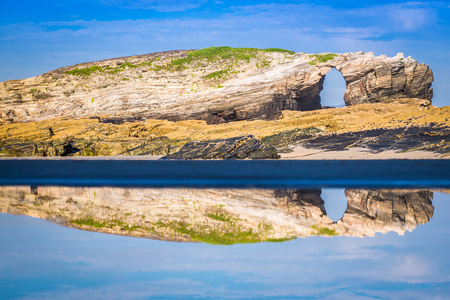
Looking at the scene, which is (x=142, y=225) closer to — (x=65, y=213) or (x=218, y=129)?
(x=65, y=213)

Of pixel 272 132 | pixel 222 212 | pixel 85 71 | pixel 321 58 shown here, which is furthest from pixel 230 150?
pixel 85 71

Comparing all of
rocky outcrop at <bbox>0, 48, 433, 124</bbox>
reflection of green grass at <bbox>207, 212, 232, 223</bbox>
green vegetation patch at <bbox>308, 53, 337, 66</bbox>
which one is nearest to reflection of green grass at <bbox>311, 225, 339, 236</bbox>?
reflection of green grass at <bbox>207, 212, 232, 223</bbox>

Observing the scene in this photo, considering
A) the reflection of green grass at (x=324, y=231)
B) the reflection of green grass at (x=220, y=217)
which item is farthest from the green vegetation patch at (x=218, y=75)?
the reflection of green grass at (x=324, y=231)

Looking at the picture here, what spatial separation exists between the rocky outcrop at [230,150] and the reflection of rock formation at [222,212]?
1296 centimetres

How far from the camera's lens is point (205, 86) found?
40781 mm

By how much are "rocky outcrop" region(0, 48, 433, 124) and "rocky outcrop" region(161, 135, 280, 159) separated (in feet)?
37.2

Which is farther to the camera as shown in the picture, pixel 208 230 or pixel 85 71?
pixel 85 71

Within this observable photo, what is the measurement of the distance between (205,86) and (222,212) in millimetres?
33149

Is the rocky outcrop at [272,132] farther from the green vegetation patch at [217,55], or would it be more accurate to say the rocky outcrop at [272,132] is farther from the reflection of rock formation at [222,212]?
the reflection of rock formation at [222,212]

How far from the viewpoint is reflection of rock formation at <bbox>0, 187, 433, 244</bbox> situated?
6.64 metres

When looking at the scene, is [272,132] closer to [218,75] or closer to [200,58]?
[218,75]

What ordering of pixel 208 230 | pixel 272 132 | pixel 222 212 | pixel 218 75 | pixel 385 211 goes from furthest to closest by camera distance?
1. pixel 218 75
2. pixel 272 132
3. pixel 222 212
4. pixel 385 211
5. pixel 208 230

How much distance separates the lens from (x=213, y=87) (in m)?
40.3

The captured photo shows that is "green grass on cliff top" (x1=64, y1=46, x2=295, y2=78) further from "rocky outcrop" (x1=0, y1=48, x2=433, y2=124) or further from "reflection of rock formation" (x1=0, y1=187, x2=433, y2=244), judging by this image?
"reflection of rock formation" (x1=0, y1=187, x2=433, y2=244)
